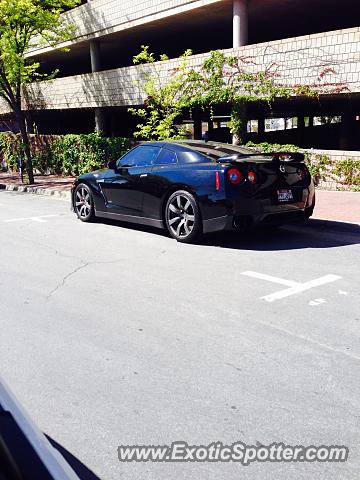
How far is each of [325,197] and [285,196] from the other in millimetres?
4285

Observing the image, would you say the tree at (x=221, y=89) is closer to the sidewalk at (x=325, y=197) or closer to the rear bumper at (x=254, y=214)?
the sidewalk at (x=325, y=197)

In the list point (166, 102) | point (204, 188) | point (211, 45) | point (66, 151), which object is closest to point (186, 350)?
point (204, 188)

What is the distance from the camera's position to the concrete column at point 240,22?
14.5 meters

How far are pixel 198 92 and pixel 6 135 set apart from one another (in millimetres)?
11208

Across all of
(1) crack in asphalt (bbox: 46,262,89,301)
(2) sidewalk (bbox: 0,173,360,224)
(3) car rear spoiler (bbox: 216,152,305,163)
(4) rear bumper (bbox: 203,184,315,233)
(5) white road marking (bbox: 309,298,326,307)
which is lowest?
(5) white road marking (bbox: 309,298,326,307)

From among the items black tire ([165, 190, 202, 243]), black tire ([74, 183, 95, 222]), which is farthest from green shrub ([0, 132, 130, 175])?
black tire ([165, 190, 202, 243])

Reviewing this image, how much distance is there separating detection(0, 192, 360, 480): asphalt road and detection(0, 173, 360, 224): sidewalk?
1.79m

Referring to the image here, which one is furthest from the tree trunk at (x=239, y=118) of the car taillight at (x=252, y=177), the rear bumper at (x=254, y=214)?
the car taillight at (x=252, y=177)

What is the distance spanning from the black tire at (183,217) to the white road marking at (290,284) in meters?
1.61

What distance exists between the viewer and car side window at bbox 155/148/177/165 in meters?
7.54

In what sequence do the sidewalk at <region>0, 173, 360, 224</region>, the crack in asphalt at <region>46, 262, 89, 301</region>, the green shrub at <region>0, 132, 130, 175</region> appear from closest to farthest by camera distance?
1. the crack in asphalt at <region>46, 262, 89, 301</region>
2. the sidewalk at <region>0, 173, 360, 224</region>
3. the green shrub at <region>0, 132, 130, 175</region>

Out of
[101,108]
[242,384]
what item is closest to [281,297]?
[242,384]

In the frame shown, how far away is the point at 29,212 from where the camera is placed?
1087 centimetres

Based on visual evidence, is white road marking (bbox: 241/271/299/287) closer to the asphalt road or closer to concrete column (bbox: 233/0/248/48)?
the asphalt road
